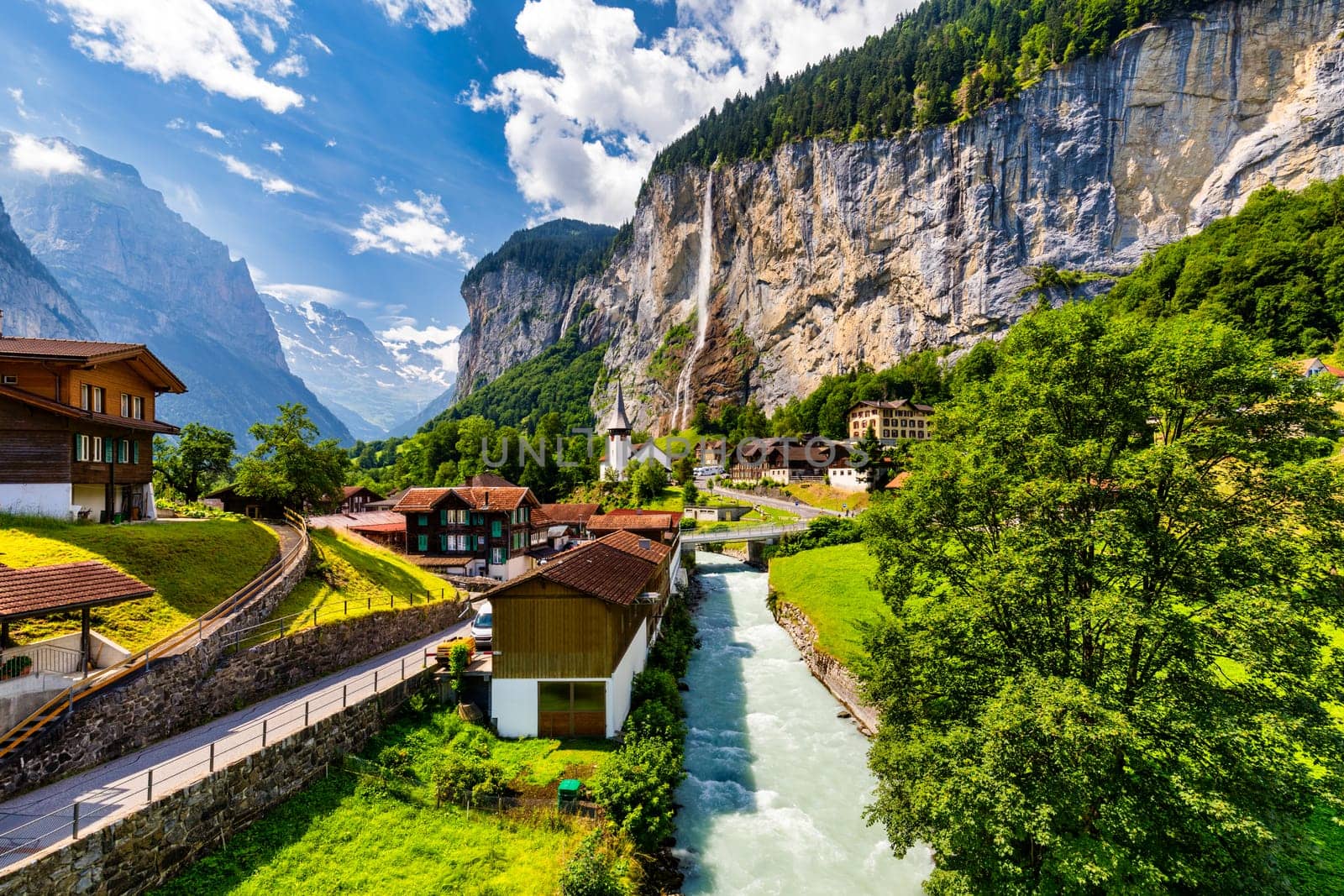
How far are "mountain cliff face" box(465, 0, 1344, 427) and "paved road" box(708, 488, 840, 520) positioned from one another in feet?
171

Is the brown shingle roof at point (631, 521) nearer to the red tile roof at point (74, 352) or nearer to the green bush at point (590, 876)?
the red tile roof at point (74, 352)

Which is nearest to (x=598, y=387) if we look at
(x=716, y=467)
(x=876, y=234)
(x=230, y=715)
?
(x=716, y=467)

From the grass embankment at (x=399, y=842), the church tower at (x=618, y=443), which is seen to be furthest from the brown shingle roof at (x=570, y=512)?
the church tower at (x=618, y=443)

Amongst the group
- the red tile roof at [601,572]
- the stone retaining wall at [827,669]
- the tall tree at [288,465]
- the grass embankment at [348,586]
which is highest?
the tall tree at [288,465]

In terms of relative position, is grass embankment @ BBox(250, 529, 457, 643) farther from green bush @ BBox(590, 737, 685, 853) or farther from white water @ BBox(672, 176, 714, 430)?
white water @ BBox(672, 176, 714, 430)

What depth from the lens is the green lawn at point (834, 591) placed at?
2783 cm

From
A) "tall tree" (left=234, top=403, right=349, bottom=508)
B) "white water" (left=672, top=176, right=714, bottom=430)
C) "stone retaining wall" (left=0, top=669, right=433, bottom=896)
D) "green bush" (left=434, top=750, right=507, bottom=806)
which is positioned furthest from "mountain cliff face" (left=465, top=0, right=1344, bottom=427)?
"stone retaining wall" (left=0, top=669, right=433, bottom=896)

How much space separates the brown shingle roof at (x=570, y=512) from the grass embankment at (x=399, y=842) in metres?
36.3

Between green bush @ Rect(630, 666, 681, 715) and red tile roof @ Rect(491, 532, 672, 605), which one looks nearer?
red tile roof @ Rect(491, 532, 672, 605)

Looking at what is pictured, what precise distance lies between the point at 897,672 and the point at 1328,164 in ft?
377

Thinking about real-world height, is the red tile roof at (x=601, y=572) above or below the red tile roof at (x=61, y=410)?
below

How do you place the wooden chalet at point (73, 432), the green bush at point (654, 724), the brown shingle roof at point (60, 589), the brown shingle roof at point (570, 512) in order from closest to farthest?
the brown shingle roof at point (60, 589) < the green bush at point (654, 724) < the wooden chalet at point (73, 432) < the brown shingle roof at point (570, 512)

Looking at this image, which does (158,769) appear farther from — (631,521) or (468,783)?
(631,521)

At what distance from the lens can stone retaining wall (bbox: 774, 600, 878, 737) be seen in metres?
22.0
